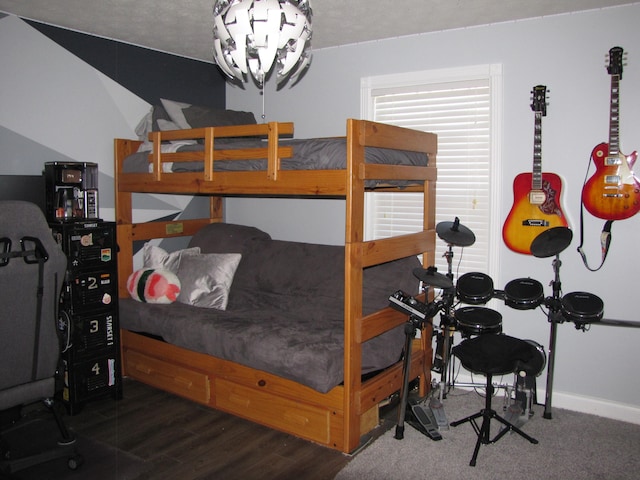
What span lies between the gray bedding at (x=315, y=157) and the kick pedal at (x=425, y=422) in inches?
54.7

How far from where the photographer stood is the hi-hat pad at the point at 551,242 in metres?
2.88

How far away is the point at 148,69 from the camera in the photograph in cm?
396

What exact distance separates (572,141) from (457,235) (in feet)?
2.86

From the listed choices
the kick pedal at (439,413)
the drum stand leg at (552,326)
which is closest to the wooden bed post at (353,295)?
the kick pedal at (439,413)

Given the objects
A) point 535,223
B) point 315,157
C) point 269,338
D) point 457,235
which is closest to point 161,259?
point 269,338

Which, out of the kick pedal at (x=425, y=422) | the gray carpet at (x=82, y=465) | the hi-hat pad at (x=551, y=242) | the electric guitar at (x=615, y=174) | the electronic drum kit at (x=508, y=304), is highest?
the electric guitar at (x=615, y=174)

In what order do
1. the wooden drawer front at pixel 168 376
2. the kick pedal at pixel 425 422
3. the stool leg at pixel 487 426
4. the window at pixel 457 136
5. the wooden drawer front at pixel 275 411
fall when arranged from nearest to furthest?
1. the stool leg at pixel 487 426
2. the wooden drawer front at pixel 275 411
3. the kick pedal at pixel 425 422
4. the wooden drawer front at pixel 168 376
5. the window at pixel 457 136

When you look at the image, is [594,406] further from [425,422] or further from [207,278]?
[207,278]

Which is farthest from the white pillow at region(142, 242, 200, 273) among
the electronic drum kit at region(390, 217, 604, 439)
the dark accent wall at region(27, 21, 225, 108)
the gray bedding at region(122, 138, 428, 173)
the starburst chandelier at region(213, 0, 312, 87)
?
the starburst chandelier at region(213, 0, 312, 87)

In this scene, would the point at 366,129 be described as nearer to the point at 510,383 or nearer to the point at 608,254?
the point at 608,254

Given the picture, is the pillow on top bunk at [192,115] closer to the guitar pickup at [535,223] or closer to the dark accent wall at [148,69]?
the dark accent wall at [148,69]

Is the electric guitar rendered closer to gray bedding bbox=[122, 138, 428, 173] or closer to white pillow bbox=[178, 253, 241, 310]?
gray bedding bbox=[122, 138, 428, 173]

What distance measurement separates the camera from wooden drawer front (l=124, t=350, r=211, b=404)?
3195 millimetres

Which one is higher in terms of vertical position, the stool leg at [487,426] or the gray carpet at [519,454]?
the stool leg at [487,426]
